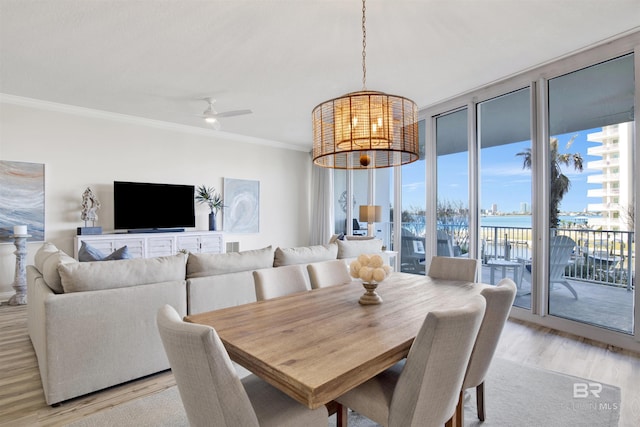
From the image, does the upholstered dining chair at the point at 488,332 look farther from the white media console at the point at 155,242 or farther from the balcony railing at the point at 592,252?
the white media console at the point at 155,242

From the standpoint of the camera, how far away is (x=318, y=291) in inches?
83.8

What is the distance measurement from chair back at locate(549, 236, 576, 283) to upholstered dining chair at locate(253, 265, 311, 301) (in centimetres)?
292

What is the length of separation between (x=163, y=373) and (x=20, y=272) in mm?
3251

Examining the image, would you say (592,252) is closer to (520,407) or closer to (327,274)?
(520,407)

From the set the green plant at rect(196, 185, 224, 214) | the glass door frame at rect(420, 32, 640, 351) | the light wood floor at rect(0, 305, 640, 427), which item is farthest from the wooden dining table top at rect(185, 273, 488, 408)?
the green plant at rect(196, 185, 224, 214)

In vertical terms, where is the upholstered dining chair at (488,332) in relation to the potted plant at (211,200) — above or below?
below

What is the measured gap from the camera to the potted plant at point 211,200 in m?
5.83

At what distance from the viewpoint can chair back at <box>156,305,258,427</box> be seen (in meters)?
0.94

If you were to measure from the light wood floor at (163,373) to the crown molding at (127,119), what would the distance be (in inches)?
114

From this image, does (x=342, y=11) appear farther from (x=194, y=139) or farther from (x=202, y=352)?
(x=194, y=139)

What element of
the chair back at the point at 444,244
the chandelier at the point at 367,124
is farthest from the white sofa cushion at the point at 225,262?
the chair back at the point at 444,244

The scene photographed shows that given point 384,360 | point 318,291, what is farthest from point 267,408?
point 318,291

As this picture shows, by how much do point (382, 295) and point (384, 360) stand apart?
857 millimetres

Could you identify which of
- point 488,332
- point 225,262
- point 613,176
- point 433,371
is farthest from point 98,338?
point 613,176
